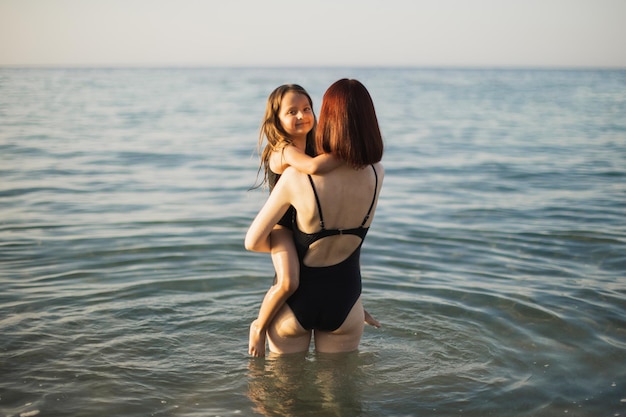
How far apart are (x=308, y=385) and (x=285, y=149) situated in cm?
162

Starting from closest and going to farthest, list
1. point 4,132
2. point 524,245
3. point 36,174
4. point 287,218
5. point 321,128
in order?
point 321,128 < point 287,218 < point 524,245 < point 36,174 < point 4,132

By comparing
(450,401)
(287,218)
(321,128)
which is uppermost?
(321,128)

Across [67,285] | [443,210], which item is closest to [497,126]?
[443,210]

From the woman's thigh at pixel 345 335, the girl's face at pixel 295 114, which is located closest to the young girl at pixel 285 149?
the girl's face at pixel 295 114

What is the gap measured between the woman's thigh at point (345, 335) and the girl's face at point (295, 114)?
1098 mm

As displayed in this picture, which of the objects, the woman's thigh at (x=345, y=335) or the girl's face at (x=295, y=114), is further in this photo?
the woman's thigh at (x=345, y=335)

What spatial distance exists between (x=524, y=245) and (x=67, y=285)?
4938 millimetres

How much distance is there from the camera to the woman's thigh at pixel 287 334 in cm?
423

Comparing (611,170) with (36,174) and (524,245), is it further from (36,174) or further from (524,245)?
(36,174)

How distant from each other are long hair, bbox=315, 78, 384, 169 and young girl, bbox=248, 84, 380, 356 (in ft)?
0.64

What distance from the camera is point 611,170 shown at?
14070 millimetres

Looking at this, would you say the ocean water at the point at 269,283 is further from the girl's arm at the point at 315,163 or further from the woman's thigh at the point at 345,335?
the girl's arm at the point at 315,163

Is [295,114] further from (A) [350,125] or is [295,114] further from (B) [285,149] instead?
(A) [350,125]

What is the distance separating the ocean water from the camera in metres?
4.61
